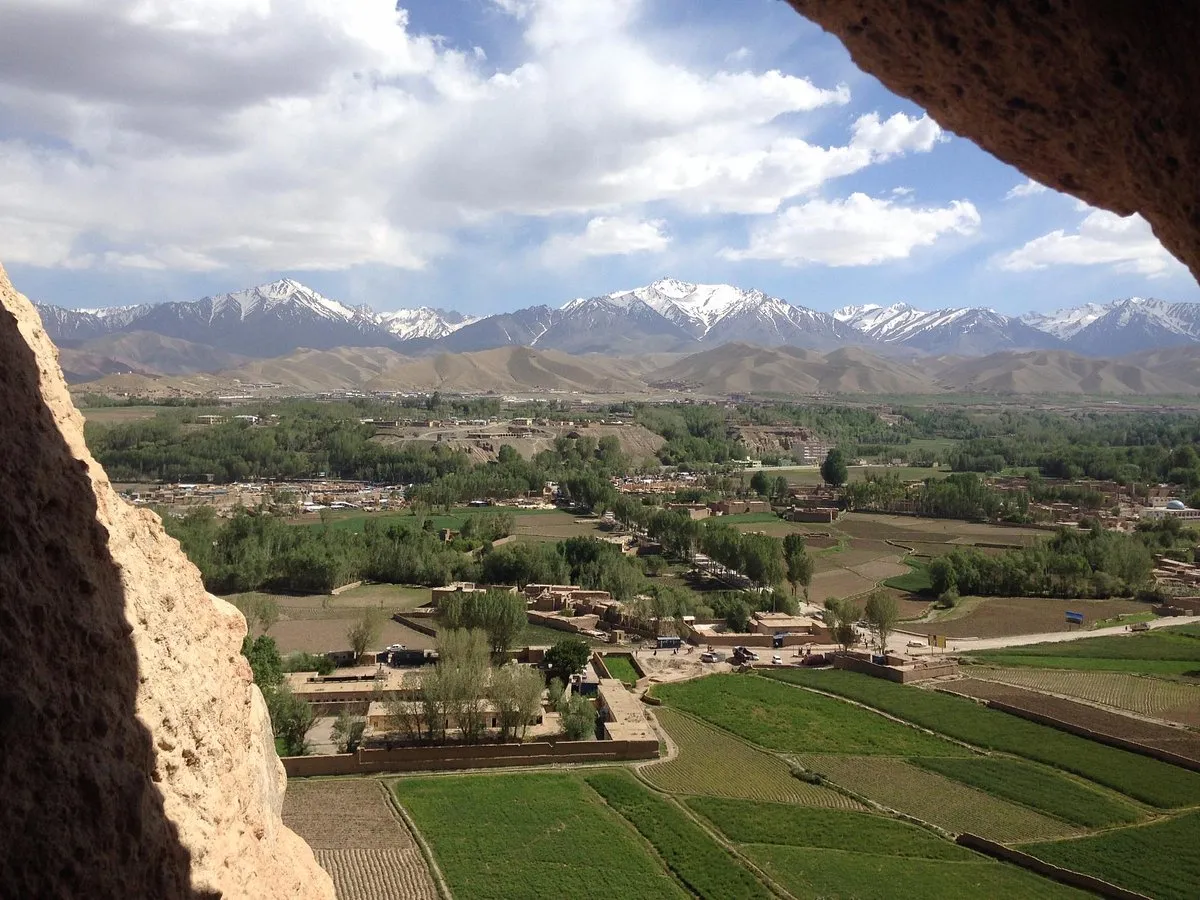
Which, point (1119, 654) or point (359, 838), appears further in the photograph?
point (1119, 654)

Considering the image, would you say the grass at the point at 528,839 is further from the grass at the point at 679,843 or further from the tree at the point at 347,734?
the tree at the point at 347,734

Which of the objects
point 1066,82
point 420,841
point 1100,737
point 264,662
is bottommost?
point 420,841

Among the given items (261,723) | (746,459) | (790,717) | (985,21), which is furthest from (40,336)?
(746,459)

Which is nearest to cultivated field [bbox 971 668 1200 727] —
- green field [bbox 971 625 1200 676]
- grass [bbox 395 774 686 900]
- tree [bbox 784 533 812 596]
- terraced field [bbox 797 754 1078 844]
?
green field [bbox 971 625 1200 676]

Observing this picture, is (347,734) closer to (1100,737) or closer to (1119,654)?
(1100,737)

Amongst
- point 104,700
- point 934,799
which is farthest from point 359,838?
point 104,700

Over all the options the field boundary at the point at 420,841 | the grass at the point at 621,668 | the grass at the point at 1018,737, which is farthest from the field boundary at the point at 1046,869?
the grass at the point at 621,668

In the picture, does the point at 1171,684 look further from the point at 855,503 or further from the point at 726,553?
the point at 855,503
